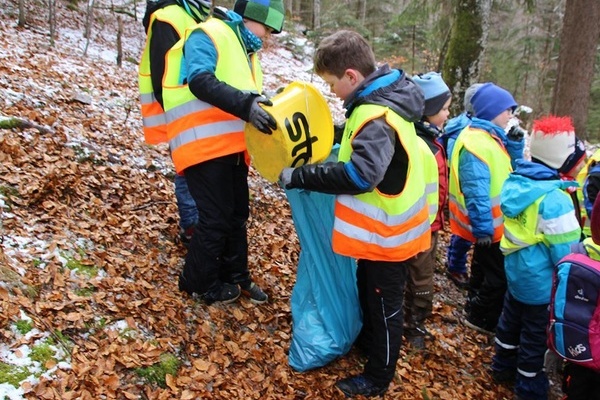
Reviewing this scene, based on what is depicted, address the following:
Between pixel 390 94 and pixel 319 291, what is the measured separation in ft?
4.89

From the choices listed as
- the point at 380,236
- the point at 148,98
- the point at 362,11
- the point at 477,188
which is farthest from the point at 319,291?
the point at 362,11

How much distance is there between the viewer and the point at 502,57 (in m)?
21.0

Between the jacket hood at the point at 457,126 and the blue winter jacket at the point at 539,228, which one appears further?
the jacket hood at the point at 457,126

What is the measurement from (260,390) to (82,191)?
104 inches

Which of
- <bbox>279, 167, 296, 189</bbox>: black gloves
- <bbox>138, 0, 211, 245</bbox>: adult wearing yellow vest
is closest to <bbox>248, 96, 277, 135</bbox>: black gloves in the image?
<bbox>279, 167, 296, 189</bbox>: black gloves

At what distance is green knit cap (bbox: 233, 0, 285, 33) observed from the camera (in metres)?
3.41

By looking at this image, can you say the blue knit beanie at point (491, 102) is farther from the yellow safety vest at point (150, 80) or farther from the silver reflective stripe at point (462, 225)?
the yellow safety vest at point (150, 80)

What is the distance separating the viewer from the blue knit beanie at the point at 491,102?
4645mm

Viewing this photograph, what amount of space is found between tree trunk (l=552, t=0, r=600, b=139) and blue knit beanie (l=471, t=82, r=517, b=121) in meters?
4.61

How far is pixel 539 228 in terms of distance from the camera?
3.58m

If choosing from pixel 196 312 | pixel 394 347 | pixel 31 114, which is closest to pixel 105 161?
pixel 31 114

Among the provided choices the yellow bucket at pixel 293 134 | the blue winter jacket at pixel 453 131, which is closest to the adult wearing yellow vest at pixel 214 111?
the yellow bucket at pixel 293 134

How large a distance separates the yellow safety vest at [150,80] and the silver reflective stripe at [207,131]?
576 mm

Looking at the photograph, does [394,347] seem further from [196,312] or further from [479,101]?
[479,101]
